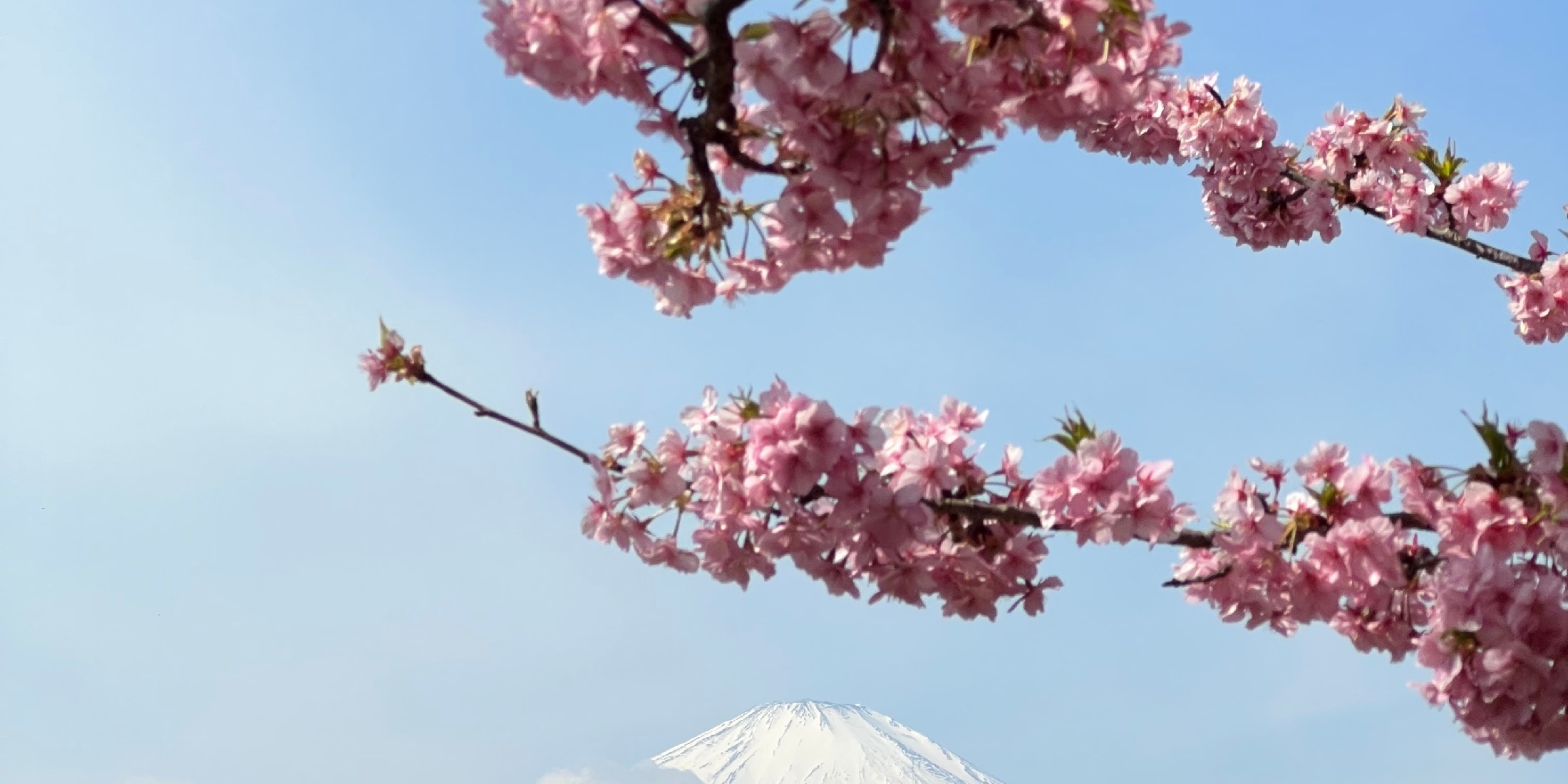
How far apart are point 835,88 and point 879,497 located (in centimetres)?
105

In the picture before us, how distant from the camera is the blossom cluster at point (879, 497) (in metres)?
2.71

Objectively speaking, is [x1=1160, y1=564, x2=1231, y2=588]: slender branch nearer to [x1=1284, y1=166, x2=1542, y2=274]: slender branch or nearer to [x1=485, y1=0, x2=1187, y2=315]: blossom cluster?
[x1=485, y1=0, x2=1187, y2=315]: blossom cluster

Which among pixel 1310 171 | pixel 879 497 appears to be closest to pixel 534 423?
pixel 879 497

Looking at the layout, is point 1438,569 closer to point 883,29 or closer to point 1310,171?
point 883,29

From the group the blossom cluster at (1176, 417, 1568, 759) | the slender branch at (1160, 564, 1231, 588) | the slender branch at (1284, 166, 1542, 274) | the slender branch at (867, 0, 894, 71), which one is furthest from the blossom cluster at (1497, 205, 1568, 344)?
the slender branch at (867, 0, 894, 71)

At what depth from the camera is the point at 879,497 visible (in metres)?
2.69

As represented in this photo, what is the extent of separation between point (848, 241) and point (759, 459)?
72cm

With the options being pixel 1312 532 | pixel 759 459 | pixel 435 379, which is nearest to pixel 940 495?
pixel 759 459

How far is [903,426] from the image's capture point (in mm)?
2928

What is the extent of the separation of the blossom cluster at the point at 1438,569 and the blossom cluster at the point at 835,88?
1.20m

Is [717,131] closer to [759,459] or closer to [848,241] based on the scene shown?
[848,241]

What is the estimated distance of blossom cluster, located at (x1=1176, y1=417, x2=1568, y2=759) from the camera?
240cm

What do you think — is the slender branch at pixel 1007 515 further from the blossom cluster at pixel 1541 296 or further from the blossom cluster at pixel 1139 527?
the blossom cluster at pixel 1541 296

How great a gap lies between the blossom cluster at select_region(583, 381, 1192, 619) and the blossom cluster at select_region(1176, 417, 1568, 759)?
0.86 ft
